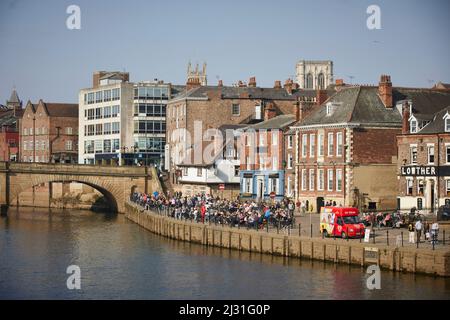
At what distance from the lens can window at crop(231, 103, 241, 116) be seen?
4673 inches

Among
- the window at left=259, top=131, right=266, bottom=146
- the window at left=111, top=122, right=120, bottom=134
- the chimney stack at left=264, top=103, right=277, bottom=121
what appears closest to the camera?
the window at left=259, top=131, right=266, bottom=146

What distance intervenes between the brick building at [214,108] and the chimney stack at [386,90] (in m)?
30.5

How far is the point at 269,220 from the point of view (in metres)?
Result: 73.2

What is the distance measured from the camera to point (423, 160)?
7681 centimetres

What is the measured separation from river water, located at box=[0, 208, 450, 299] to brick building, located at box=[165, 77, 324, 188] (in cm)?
3344

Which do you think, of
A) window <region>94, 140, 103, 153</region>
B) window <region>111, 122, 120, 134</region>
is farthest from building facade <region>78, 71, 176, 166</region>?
window <region>94, 140, 103, 153</region>

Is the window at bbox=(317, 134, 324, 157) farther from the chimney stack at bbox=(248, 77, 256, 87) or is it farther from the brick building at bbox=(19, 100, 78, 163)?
the brick building at bbox=(19, 100, 78, 163)

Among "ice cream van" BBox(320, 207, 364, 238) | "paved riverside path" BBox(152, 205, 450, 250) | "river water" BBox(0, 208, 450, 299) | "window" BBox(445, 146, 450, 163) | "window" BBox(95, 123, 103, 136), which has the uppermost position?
"window" BBox(95, 123, 103, 136)

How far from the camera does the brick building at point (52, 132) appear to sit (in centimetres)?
15062

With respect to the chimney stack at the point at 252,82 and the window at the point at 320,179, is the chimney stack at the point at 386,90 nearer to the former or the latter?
the window at the point at 320,179

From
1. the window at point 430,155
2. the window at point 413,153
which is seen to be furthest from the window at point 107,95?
the window at point 430,155

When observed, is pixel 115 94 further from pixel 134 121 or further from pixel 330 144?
pixel 330 144

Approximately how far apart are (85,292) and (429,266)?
19.3 meters

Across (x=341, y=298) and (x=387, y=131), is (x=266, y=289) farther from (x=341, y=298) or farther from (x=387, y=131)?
(x=387, y=131)
